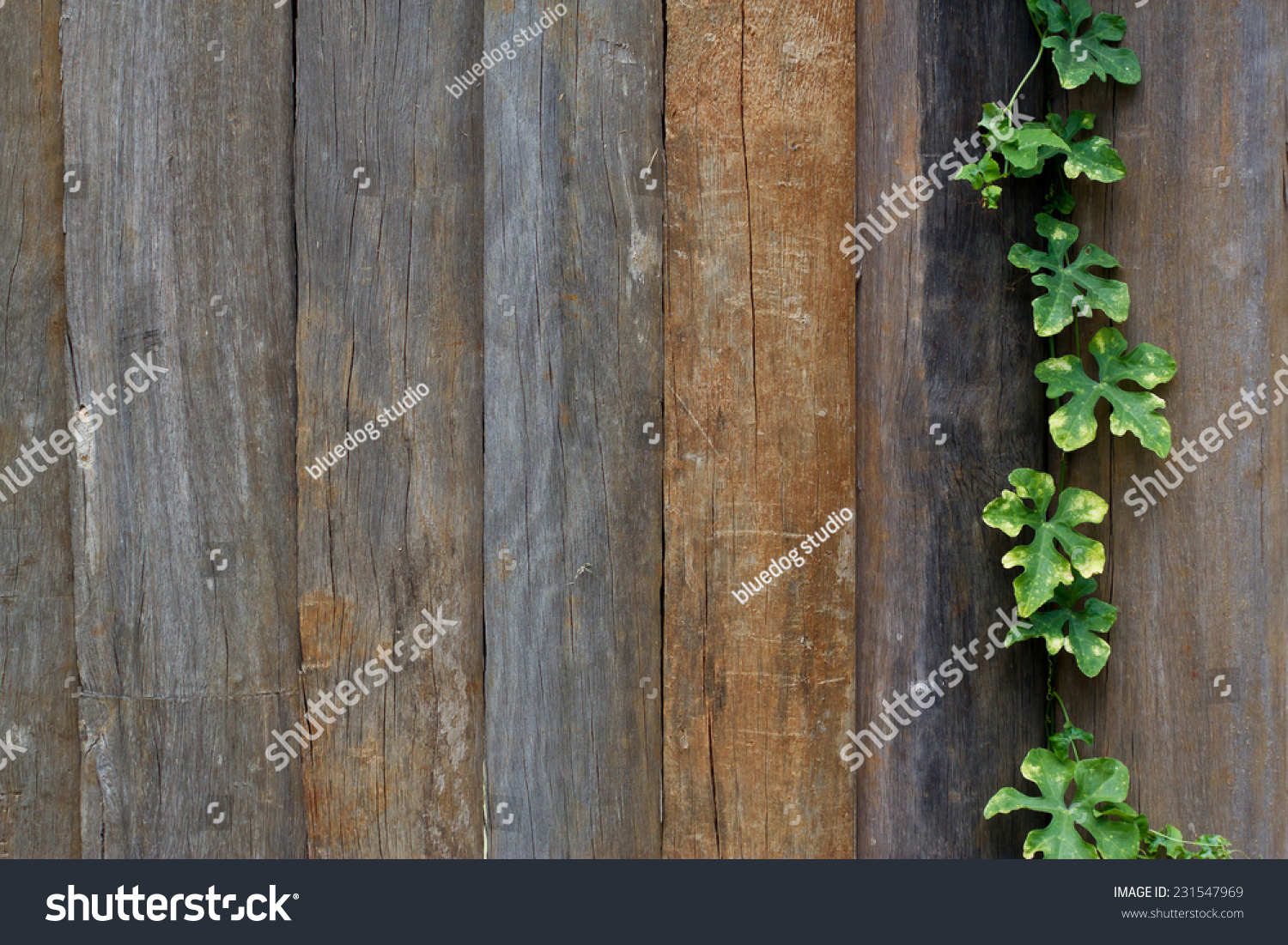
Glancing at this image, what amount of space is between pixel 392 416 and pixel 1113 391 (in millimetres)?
1325

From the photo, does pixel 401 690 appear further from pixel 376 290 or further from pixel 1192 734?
pixel 1192 734

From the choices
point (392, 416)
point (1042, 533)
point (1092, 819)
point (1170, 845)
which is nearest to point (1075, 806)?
point (1092, 819)

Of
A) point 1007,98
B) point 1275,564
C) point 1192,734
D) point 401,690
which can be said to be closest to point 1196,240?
point 1007,98

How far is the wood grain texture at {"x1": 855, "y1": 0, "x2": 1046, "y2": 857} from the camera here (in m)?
1.39

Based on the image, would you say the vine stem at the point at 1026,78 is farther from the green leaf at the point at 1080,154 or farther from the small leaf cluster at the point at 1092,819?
the small leaf cluster at the point at 1092,819

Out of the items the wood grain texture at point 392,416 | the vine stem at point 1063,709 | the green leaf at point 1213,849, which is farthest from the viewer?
the wood grain texture at point 392,416

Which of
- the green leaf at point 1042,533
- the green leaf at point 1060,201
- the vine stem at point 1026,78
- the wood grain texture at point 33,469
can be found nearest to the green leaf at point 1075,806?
the green leaf at point 1042,533

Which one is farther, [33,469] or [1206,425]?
[33,469]

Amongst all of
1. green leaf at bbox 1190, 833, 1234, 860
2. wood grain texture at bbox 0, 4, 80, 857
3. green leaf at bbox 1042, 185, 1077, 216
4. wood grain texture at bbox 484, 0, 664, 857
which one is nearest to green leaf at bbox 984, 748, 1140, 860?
green leaf at bbox 1190, 833, 1234, 860

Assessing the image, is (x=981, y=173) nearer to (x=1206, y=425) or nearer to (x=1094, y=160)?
(x=1094, y=160)

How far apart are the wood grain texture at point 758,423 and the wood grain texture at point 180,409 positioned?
78 cm

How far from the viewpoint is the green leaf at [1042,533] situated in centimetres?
133

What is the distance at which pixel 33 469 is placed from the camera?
1.54m

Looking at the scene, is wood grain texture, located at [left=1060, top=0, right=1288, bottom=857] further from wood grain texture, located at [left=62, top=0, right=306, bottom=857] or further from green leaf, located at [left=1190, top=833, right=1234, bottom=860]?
wood grain texture, located at [left=62, top=0, right=306, bottom=857]
